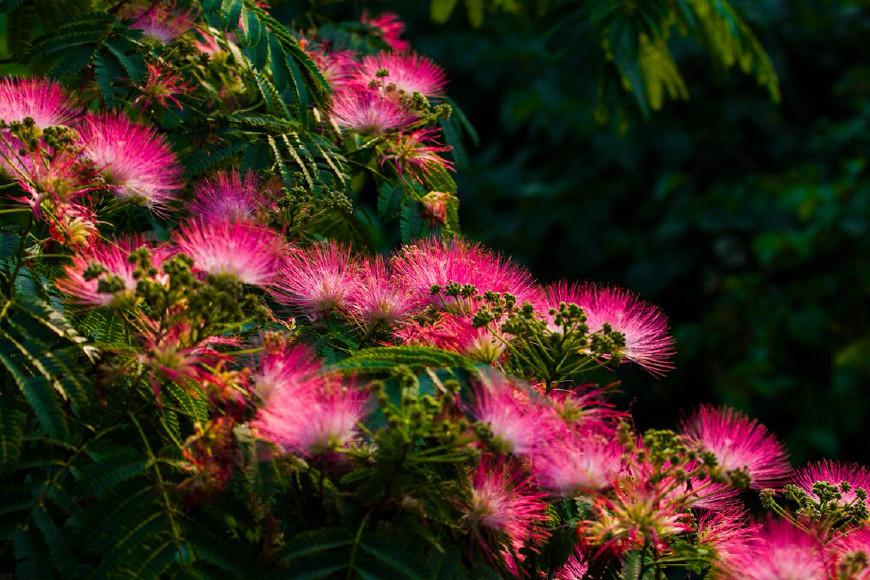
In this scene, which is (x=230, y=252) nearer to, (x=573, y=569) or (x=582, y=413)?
(x=582, y=413)

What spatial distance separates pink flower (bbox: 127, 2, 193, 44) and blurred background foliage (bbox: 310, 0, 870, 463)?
14.6ft

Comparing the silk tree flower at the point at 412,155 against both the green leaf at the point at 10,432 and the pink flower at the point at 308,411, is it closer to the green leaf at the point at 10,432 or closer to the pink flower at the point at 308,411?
the pink flower at the point at 308,411

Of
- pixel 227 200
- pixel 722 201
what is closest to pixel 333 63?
pixel 227 200

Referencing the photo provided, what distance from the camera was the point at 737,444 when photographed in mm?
2051

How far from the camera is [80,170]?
2148 mm

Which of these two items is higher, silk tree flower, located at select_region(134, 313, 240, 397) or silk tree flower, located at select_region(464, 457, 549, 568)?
silk tree flower, located at select_region(134, 313, 240, 397)

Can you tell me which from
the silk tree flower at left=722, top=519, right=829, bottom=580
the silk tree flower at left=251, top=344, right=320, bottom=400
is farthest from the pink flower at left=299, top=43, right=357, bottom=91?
the silk tree flower at left=722, top=519, right=829, bottom=580

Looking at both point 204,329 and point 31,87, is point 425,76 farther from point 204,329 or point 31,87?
point 204,329

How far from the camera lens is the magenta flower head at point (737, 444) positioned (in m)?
2.02

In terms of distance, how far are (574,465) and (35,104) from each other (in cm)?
138

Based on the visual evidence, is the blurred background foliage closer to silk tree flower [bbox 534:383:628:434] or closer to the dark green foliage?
the dark green foliage

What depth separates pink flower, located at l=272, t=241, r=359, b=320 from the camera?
222cm

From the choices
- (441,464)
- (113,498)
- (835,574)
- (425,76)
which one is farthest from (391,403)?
(425,76)

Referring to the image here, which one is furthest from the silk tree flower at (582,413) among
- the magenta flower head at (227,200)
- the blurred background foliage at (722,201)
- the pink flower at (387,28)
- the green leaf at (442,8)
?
the blurred background foliage at (722,201)
